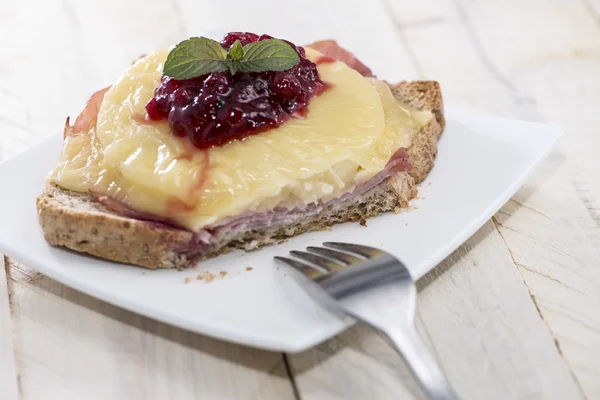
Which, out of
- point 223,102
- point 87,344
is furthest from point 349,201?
point 87,344

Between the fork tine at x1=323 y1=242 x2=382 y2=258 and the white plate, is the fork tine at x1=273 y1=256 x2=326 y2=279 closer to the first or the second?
the white plate

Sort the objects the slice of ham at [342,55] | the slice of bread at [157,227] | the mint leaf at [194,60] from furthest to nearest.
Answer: the slice of ham at [342,55], the mint leaf at [194,60], the slice of bread at [157,227]

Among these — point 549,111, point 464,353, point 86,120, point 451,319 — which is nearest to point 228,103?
point 86,120

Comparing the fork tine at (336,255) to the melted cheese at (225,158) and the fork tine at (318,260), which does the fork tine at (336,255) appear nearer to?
the fork tine at (318,260)

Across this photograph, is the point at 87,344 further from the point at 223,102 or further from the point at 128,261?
the point at 223,102

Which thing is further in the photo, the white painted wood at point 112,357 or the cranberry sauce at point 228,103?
the cranberry sauce at point 228,103

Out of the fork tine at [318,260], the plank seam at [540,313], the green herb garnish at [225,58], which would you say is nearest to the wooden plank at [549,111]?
the plank seam at [540,313]

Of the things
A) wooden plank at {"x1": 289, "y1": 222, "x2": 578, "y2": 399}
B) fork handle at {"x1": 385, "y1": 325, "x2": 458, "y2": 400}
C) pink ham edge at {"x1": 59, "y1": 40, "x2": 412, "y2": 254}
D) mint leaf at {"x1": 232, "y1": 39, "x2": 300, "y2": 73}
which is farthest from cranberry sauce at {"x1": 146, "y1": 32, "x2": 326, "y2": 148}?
A: fork handle at {"x1": 385, "y1": 325, "x2": 458, "y2": 400}

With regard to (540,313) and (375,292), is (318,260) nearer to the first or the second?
(375,292)
